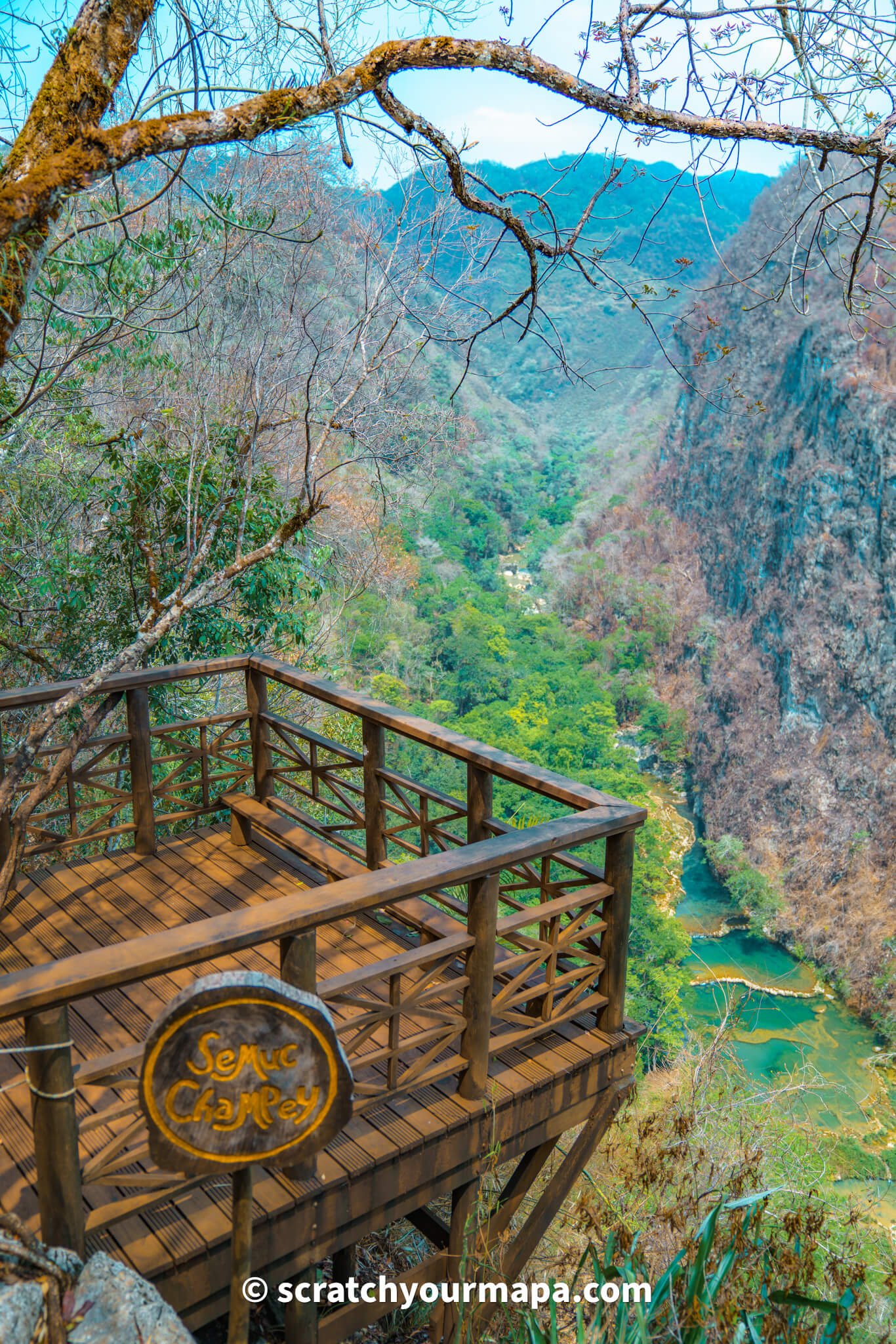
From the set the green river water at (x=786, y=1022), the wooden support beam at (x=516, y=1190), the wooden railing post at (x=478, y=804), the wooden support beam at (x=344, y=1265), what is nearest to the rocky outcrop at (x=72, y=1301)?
the wooden support beam at (x=516, y=1190)

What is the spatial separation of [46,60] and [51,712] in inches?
96.4

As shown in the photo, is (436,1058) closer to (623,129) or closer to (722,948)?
(623,129)

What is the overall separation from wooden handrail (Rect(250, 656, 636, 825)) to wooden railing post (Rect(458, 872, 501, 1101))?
384 millimetres

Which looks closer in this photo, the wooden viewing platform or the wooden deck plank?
the wooden viewing platform

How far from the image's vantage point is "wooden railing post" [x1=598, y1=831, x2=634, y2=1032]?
279 cm

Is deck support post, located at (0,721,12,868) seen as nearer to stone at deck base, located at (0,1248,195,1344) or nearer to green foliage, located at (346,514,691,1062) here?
stone at deck base, located at (0,1248,195,1344)

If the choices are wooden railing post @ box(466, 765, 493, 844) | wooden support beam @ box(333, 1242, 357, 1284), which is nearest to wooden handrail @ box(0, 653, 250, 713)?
wooden railing post @ box(466, 765, 493, 844)

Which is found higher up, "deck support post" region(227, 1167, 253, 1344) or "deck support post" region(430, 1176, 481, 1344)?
"deck support post" region(227, 1167, 253, 1344)

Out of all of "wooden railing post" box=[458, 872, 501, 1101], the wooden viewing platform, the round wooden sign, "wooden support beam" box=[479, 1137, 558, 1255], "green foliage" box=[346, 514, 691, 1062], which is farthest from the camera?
"green foliage" box=[346, 514, 691, 1062]

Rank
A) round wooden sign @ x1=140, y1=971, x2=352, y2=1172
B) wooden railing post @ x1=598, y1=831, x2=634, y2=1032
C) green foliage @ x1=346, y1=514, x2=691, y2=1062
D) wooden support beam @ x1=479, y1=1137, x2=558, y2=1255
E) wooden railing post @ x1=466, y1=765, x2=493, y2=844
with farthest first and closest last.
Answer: green foliage @ x1=346, y1=514, x2=691, y2=1062, wooden railing post @ x1=466, y1=765, x2=493, y2=844, wooden support beam @ x1=479, y1=1137, x2=558, y2=1255, wooden railing post @ x1=598, y1=831, x2=634, y2=1032, round wooden sign @ x1=140, y1=971, x2=352, y2=1172

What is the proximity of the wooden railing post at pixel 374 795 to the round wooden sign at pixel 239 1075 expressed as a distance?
1.92 m

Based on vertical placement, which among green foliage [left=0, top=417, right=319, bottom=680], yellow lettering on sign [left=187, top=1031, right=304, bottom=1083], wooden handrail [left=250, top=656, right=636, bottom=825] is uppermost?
green foliage [left=0, top=417, right=319, bottom=680]

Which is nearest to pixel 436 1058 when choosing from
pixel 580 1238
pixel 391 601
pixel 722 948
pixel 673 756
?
pixel 580 1238

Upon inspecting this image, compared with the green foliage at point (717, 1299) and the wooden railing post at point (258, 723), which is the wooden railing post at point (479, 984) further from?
the wooden railing post at point (258, 723)
